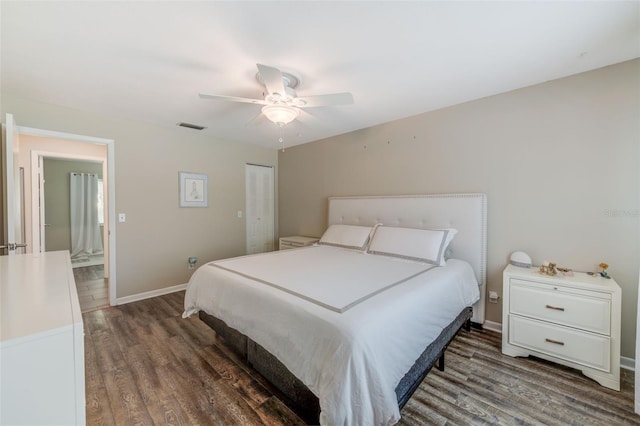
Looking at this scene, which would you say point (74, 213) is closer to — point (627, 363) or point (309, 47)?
point (309, 47)

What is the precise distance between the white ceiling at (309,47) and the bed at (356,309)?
133 centimetres

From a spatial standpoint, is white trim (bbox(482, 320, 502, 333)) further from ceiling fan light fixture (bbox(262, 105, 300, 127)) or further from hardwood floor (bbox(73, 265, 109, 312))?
hardwood floor (bbox(73, 265, 109, 312))

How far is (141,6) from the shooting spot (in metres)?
1.49

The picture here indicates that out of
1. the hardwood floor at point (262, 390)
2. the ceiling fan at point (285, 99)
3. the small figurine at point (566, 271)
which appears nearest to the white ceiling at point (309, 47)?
the ceiling fan at point (285, 99)

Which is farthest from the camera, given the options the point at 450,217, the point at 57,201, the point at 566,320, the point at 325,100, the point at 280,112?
the point at 57,201

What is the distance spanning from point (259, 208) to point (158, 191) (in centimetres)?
171

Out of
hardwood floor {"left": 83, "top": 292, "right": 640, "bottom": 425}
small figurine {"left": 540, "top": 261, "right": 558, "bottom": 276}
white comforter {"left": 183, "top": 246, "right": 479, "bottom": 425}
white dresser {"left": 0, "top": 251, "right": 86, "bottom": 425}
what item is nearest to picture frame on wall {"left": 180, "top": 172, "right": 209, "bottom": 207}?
hardwood floor {"left": 83, "top": 292, "right": 640, "bottom": 425}

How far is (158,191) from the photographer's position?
3686 millimetres

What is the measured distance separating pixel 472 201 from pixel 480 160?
447 millimetres

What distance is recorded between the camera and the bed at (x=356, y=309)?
125 centimetres

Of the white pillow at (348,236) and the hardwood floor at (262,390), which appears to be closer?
the hardwood floor at (262,390)

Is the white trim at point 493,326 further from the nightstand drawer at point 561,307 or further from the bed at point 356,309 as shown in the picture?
the nightstand drawer at point 561,307

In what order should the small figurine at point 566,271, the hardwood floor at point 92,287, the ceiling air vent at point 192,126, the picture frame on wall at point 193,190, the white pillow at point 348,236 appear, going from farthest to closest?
the picture frame on wall at point 193,190 → the ceiling air vent at point 192,126 → the hardwood floor at point 92,287 → the white pillow at point 348,236 → the small figurine at point 566,271

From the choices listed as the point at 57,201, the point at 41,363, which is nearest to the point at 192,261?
the point at 41,363
